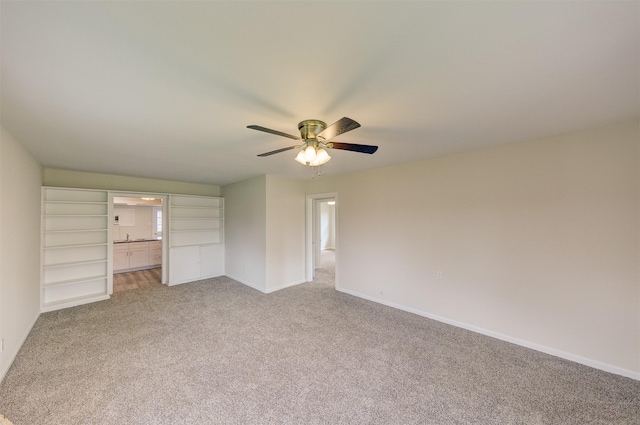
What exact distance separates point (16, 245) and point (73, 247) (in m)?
2.02

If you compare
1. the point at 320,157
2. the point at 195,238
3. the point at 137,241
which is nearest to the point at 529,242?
the point at 320,157

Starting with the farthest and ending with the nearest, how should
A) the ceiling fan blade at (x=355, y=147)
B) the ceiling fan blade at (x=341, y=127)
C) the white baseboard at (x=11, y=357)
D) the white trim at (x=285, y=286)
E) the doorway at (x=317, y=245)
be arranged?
the doorway at (x=317, y=245)
the white trim at (x=285, y=286)
the white baseboard at (x=11, y=357)
the ceiling fan blade at (x=355, y=147)
the ceiling fan blade at (x=341, y=127)

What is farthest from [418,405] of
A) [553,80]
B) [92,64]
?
[92,64]

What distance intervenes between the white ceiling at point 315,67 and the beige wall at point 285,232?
2.46m

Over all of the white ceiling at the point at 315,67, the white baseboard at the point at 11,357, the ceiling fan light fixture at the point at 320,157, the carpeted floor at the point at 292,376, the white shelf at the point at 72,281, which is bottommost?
the carpeted floor at the point at 292,376

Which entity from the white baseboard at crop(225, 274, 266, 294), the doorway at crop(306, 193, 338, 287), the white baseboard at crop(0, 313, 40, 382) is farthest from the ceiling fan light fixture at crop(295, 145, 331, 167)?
the white baseboard at crop(225, 274, 266, 294)

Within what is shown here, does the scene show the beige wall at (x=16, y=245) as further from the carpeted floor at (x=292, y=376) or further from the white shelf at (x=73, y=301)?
the white shelf at (x=73, y=301)

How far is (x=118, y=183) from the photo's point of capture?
4875 millimetres

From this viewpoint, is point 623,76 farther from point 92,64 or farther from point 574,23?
point 92,64

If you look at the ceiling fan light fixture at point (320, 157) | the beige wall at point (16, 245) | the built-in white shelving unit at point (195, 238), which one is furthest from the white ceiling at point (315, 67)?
the built-in white shelving unit at point (195, 238)

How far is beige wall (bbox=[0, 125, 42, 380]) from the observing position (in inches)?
89.2

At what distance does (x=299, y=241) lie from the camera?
17.6ft

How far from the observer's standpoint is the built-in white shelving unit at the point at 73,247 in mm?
4039

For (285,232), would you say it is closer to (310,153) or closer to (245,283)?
(245,283)
